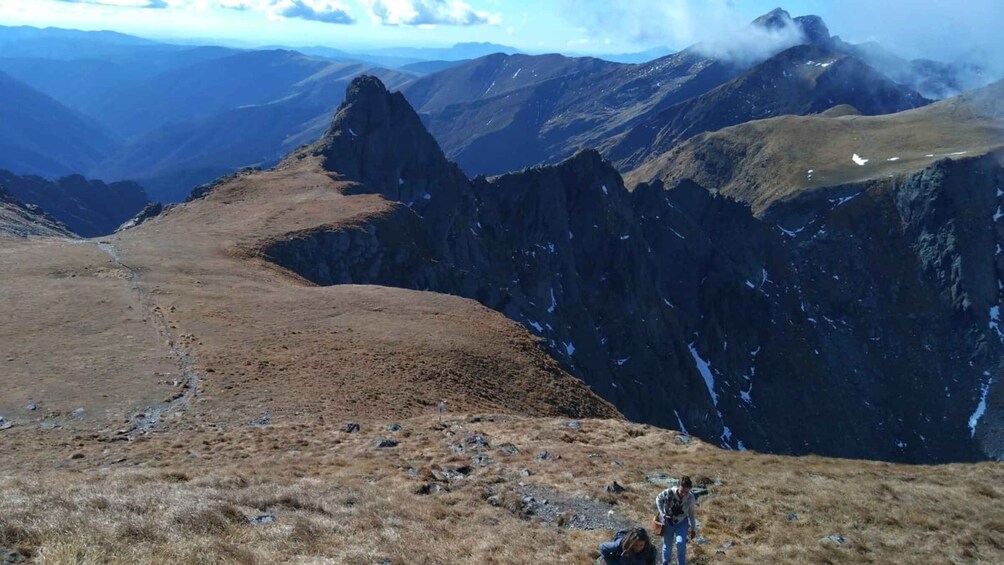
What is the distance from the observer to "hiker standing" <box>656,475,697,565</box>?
15.2 m

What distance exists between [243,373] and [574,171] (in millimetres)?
105162

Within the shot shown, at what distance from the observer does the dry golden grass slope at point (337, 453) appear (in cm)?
1510

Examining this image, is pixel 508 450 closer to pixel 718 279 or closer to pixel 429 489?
pixel 429 489

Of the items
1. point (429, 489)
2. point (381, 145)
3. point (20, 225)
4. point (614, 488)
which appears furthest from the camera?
point (381, 145)

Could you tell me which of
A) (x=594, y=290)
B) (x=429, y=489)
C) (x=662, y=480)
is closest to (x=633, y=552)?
(x=429, y=489)

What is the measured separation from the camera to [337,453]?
23.8 m

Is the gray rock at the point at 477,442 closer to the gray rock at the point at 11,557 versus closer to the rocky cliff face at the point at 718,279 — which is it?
the gray rock at the point at 11,557

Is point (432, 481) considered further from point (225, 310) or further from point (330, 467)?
point (225, 310)

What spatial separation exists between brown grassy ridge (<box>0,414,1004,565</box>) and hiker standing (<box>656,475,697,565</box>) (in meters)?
1.37

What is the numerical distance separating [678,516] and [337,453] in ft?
41.8

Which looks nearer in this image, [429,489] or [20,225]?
[429,489]

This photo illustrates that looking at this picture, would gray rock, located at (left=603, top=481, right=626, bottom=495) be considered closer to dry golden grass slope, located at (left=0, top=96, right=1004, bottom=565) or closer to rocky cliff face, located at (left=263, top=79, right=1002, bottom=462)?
dry golden grass slope, located at (left=0, top=96, right=1004, bottom=565)

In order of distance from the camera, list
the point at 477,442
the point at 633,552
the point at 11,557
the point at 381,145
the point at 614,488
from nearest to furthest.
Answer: the point at 11,557 → the point at 633,552 → the point at 614,488 → the point at 477,442 → the point at 381,145

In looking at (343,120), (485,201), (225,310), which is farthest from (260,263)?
(485,201)
